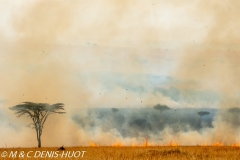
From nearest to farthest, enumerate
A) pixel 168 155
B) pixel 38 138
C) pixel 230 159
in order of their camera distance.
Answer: pixel 230 159 → pixel 168 155 → pixel 38 138

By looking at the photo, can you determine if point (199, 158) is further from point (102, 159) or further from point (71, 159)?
point (71, 159)

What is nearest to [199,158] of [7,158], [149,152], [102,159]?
[149,152]

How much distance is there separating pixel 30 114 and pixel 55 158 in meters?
30.1

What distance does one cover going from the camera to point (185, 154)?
103ft

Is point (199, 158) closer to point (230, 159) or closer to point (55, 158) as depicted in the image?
point (230, 159)

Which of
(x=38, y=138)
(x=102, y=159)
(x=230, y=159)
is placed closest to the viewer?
(x=102, y=159)

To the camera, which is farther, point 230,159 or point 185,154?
point 185,154

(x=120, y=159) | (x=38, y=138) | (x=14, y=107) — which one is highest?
(x=14, y=107)

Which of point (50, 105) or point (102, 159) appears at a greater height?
point (50, 105)

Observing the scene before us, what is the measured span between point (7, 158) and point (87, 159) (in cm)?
574

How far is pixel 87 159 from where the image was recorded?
27.8 meters

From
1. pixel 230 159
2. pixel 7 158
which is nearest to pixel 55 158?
pixel 7 158

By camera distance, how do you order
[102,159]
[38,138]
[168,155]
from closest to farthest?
[102,159]
[168,155]
[38,138]

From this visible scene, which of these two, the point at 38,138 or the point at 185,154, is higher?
the point at 38,138
